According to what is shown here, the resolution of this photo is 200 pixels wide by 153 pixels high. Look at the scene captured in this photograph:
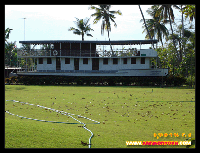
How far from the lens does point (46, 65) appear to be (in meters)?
35.5

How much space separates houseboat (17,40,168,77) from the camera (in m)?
33.8

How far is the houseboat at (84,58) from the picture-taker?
33.8m

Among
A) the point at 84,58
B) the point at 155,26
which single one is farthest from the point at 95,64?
the point at 155,26

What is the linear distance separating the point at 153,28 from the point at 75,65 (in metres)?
21.3

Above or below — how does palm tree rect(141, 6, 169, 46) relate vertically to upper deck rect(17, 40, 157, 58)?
above

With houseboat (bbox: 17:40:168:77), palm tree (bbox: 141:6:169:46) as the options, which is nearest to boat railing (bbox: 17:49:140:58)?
houseboat (bbox: 17:40:168:77)

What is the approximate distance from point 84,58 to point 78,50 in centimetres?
148

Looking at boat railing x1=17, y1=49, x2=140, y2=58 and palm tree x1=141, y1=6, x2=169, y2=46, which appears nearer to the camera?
boat railing x1=17, y1=49, x2=140, y2=58

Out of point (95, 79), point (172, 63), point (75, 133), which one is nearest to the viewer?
point (75, 133)

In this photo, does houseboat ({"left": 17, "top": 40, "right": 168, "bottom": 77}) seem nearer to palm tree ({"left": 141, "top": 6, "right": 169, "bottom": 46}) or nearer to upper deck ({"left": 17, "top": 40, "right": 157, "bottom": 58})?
upper deck ({"left": 17, "top": 40, "right": 157, "bottom": 58})
